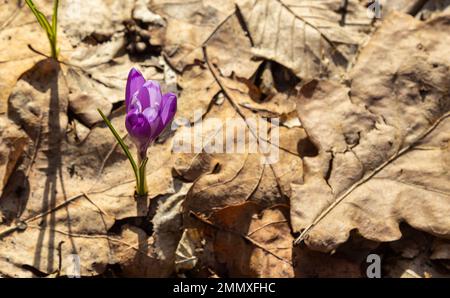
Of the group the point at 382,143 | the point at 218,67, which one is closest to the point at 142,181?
the point at 218,67

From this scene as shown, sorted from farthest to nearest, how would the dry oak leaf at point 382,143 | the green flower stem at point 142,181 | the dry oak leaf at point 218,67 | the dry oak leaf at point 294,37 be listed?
the dry oak leaf at point 294,37, the dry oak leaf at point 218,67, the dry oak leaf at point 382,143, the green flower stem at point 142,181

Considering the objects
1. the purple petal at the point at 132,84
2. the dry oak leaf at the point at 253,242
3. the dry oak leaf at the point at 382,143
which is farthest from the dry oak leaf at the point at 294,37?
the purple petal at the point at 132,84

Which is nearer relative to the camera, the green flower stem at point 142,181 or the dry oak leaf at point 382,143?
the green flower stem at point 142,181

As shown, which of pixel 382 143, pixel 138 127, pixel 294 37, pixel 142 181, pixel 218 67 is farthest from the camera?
pixel 294 37

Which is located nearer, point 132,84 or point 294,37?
point 132,84

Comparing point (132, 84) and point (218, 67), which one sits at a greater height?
point (218, 67)

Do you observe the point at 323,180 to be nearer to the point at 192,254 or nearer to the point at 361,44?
the point at 192,254

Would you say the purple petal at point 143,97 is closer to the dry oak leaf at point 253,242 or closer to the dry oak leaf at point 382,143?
the dry oak leaf at point 253,242

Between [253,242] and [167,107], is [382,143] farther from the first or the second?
[167,107]
